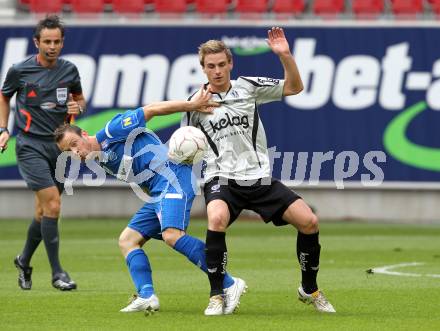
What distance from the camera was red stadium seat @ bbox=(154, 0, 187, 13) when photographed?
77.5ft

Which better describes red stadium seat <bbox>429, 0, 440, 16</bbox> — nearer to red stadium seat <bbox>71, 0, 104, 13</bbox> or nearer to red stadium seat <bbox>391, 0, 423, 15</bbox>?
red stadium seat <bbox>391, 0, 423, 15</bbox>

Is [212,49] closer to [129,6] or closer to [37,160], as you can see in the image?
[37,160]

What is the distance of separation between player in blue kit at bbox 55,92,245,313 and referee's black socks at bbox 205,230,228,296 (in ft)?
0.45

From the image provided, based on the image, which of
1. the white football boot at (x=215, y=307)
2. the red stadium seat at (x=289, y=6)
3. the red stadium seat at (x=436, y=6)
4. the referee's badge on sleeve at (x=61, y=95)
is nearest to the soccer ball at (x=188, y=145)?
the white football boot at (x=215, y=307)

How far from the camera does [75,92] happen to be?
1180cm

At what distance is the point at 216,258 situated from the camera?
916 cm

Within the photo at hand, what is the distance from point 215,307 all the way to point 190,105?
1546 mm

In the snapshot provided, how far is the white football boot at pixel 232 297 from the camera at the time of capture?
9266 mm

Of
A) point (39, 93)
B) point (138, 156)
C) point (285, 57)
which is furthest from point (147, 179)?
point (39, 93)

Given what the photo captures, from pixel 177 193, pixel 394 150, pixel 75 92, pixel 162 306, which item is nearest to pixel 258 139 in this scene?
pixel 177 193

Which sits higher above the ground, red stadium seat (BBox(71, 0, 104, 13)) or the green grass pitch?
red stadium seat (BBox(71, 0, 104, 13))

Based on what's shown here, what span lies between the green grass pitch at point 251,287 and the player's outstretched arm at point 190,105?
1.56 meters

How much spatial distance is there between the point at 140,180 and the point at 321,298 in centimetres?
175

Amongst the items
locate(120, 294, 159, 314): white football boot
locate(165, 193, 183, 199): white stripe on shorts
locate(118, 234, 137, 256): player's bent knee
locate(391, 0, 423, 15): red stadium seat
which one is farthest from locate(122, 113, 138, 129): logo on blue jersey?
locate(391, 0, 423, 15): red stadium seat
